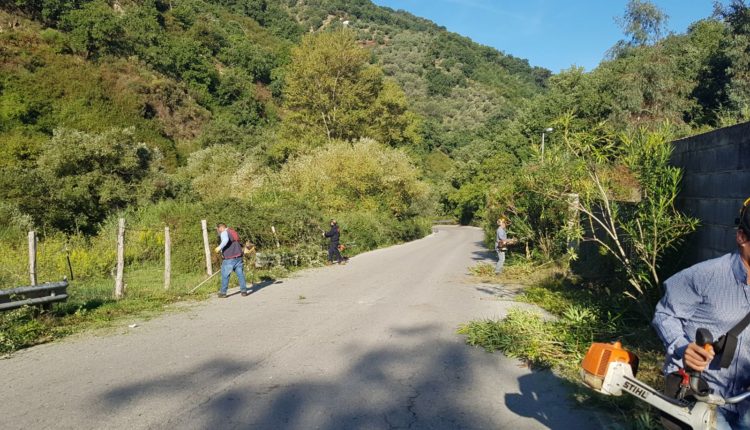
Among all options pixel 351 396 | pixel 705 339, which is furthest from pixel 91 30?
pixel 705 339

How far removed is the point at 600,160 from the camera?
8469 millimetres

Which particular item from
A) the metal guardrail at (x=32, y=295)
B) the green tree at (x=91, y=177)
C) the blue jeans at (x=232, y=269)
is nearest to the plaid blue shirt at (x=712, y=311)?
the metal guardrail at (x=32, y=295)

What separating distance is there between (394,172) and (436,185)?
4647 cm

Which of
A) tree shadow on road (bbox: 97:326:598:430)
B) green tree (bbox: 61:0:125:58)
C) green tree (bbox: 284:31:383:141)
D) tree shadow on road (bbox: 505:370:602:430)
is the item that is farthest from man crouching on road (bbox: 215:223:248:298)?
green tree (bbox: 61:0:125:58)

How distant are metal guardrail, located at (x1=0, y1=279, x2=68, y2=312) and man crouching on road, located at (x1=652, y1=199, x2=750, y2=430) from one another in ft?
28.5

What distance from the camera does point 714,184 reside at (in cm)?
643

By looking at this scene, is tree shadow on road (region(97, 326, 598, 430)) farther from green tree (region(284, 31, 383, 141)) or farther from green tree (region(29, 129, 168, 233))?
green tree (region(284, 31, 383, 141))

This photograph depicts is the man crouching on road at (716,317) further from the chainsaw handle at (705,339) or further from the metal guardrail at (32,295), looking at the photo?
the metal guardrail at (32,295)

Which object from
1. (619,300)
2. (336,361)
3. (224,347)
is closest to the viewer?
(336,361)

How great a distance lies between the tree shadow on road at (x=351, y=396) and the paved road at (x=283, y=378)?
1 centimetres

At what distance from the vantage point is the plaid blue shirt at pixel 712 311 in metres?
2.39

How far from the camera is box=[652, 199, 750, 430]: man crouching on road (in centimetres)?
236

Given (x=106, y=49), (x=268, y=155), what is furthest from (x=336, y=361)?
(x=106, y=49)

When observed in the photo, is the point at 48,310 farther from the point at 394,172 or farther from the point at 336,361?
the point at 394,172
